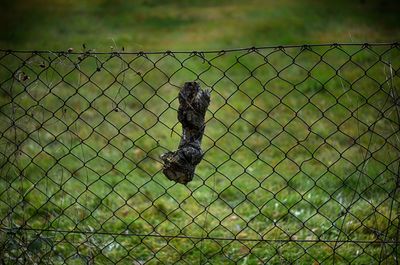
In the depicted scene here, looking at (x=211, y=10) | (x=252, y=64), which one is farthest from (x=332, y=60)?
(x=211, y=10)

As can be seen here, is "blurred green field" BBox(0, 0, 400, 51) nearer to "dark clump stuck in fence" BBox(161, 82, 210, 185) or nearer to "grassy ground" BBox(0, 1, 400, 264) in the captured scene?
"grassy ground" BBox(0, 1, 400, 264)

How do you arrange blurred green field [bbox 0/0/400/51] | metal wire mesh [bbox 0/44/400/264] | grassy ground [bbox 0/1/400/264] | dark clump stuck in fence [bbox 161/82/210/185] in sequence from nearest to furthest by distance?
dark clump stuck in fence [bbox 161/82/210/185] → metal wire mesh [bbox 0/44/400/264] → grassy ground [bbox 0/1/400/264] → blurred green field [bbox 0/0/400/51]

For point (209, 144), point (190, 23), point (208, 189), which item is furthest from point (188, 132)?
point (190, 23)

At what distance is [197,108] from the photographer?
2.12 meters

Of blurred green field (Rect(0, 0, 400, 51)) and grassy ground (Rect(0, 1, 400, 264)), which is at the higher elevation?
blurred green field (Rect(0, 0, 400, 51))

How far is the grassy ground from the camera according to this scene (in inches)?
107

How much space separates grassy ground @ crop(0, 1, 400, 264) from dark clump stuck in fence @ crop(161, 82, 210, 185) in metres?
0.12

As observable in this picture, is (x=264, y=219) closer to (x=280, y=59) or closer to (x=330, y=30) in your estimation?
(x=280, y=59)

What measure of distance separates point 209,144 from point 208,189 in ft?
4.11

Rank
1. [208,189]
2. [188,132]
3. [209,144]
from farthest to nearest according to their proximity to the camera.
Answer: [209,144] < [208,189] < [188,132]

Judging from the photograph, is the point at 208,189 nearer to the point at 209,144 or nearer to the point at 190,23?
the point at 209,144

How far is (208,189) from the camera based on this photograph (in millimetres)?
3926

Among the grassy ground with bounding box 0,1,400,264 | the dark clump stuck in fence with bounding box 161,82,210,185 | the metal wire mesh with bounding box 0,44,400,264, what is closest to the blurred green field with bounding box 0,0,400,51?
the grassy ground with bounding box 0,1,400,264

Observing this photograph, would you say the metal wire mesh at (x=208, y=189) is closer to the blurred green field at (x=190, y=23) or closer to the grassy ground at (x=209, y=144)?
the grassy ground at (x=209, y=144)
